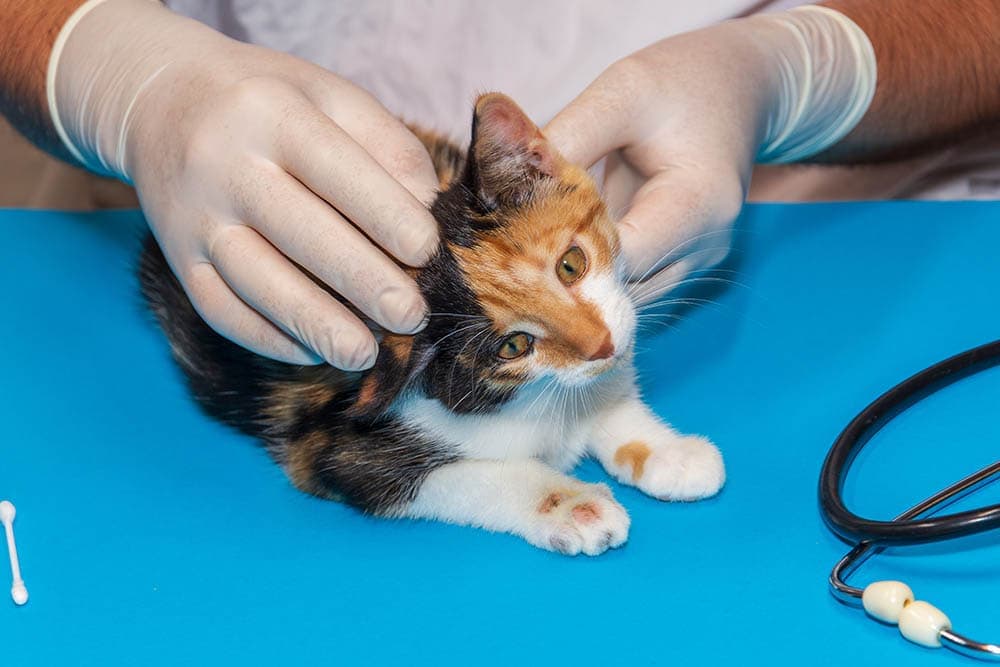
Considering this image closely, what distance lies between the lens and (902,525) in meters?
0.86

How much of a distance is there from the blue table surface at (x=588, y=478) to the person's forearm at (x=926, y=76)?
14cm

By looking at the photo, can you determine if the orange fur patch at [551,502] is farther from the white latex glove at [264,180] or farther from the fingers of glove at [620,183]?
the fingers of glove at [620,183]

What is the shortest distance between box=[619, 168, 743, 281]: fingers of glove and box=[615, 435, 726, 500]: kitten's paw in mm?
206

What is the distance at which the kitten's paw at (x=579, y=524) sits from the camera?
1.03 metres

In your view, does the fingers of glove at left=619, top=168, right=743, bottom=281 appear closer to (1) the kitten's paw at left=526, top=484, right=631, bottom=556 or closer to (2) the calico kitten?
(2) the calico kitten

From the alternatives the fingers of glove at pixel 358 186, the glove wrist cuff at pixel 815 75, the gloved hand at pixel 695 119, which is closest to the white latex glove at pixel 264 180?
the fingers of glove at pixel 358 186

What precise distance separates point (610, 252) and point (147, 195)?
0.51m

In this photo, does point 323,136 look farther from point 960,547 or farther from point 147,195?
point 960,547

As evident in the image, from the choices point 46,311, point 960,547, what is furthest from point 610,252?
point 46,311

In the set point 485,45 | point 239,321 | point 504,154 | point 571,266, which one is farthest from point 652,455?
point 485,45

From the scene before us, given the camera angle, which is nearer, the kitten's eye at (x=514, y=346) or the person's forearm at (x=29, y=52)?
the kitten's eye at (x=514, y=346)

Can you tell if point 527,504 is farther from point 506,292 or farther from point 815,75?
point 815,75

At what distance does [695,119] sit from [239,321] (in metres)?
0.57

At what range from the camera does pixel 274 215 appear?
1.02 meters
